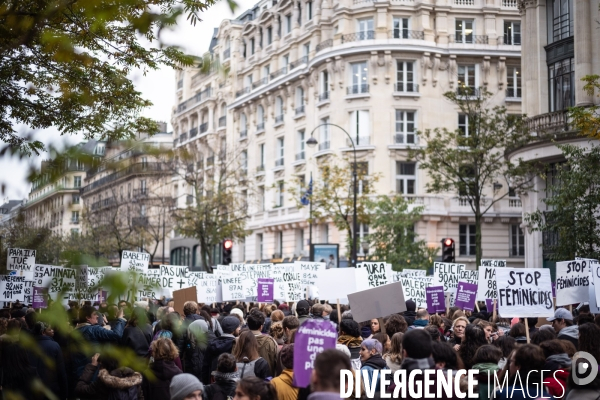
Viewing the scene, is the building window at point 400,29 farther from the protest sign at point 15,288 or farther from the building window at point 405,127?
the protest sign at point 15,288

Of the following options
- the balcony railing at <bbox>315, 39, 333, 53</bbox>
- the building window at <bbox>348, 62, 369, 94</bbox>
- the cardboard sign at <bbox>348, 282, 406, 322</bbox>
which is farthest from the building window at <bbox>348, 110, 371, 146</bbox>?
the cardboard sign at <bbox>348, 282, 406, 322</bbox>

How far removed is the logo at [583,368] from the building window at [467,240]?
45.4 metres

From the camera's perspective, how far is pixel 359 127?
52969mm

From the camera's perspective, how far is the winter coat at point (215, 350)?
10.8m

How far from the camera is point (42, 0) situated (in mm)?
4781

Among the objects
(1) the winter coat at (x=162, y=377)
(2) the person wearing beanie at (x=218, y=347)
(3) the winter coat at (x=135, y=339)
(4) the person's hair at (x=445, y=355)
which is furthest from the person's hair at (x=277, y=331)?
(4) the person's hair at (x=445, y=355)

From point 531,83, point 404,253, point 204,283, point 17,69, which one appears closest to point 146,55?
point 17,69

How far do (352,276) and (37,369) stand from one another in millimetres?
10034

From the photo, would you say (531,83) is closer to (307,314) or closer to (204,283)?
(204,283)

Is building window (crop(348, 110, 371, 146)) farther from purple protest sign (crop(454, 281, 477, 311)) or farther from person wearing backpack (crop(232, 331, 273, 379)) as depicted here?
person wearing backpack (crop(232, 331, 273, 379))

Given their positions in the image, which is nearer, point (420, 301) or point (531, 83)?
point (420, 301)

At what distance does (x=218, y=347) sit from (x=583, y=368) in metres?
4.96

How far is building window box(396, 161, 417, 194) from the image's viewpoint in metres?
52.3

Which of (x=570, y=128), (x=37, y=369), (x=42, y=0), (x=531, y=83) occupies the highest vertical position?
(x=531, y=83)
